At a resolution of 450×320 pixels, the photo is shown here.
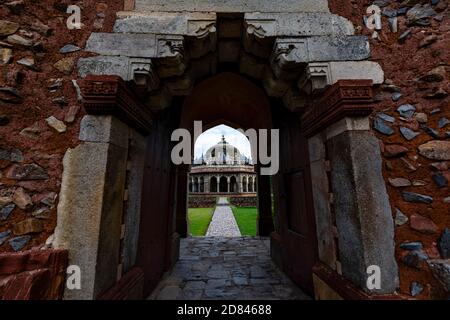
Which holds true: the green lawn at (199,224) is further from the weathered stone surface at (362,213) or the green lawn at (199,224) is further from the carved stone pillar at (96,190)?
the weathered stone surface at (362,213)

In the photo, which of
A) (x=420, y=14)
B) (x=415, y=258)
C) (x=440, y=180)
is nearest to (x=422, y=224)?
(x=415, y=258)

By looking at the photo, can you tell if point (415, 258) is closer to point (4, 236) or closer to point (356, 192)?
point (356, 192)

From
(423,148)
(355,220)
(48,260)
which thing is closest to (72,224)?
(48,260)

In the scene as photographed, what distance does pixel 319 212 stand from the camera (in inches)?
93.0

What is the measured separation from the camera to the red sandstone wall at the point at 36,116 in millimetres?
1702

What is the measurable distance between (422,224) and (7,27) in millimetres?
4138

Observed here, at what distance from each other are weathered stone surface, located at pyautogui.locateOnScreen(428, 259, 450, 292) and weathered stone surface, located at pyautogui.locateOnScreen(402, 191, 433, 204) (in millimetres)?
470

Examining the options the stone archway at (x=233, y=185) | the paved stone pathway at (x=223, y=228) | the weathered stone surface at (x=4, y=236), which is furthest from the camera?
the stone archway at (x=233, y=185)

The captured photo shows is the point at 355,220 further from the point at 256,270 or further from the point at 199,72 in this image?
the point at 256,270

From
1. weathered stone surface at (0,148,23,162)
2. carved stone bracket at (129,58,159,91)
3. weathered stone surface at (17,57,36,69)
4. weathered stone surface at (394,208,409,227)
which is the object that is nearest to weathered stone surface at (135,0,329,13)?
carved stone bracket at (129,58,159,91)

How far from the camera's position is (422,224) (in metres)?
1.77

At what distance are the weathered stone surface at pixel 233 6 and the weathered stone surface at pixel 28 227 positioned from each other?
2338 mm

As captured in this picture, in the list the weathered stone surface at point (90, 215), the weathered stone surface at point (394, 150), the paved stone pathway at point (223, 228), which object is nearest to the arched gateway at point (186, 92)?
the weathered stone surface at point (90, 215)

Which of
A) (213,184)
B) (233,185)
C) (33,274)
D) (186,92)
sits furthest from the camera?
(213,184)
